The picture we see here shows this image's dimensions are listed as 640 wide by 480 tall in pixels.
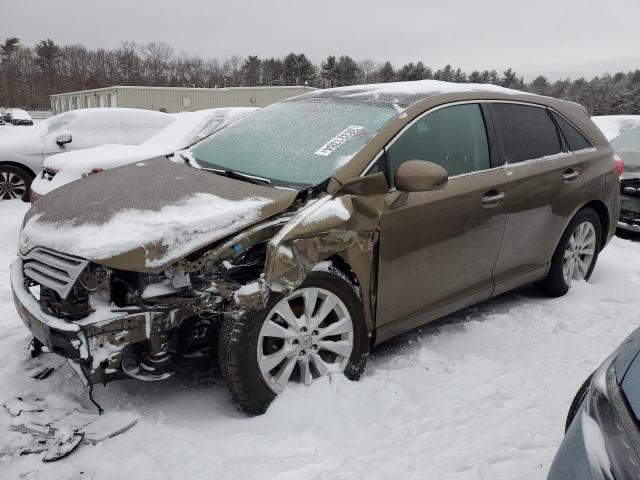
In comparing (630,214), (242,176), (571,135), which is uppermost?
(571,135)

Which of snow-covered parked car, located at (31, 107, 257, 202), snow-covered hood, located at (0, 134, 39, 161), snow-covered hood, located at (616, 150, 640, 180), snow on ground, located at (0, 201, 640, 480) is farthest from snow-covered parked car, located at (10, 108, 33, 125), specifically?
snow-covered hood, located at (616, 150, 640, 180)

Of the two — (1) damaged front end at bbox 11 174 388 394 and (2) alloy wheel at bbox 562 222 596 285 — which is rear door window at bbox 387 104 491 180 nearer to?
(1) damaged front end at bbox 11 174 388 394

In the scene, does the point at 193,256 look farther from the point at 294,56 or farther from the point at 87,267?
the point at 294,56

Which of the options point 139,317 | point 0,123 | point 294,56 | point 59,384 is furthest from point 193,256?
point 294,56

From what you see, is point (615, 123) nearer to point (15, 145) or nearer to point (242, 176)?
point (242, 176)

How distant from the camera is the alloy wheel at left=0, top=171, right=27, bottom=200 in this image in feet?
26.2

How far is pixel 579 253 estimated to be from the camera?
4508mm

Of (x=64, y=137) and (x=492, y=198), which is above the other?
(x=492, y=198)

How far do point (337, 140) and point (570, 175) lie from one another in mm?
2101

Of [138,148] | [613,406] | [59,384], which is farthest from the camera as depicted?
[138,148]

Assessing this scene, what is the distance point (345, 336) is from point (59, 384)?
5.17ft

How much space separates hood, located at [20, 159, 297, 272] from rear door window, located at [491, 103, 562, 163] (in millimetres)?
1791

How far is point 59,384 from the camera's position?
9.36ft

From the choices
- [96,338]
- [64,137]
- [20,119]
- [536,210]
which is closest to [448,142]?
[536,210]
